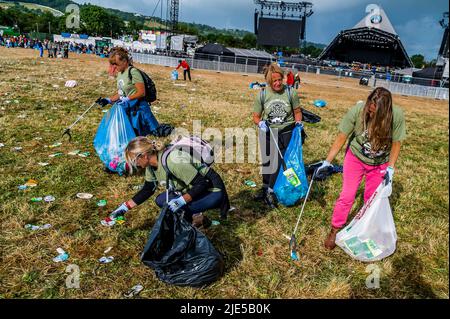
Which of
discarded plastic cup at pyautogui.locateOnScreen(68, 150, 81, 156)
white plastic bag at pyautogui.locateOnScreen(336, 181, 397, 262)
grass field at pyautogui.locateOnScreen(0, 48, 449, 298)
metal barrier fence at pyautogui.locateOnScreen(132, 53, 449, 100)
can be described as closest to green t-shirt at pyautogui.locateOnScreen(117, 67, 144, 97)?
grass field at pyautogui.locateOnScreen(0, 48, 449, 298)

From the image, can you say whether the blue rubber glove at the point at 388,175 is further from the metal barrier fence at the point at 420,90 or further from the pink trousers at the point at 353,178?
the metal barrier fence at the point at 420,90

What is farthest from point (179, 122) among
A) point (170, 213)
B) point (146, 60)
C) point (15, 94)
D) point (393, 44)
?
point (393, 44)

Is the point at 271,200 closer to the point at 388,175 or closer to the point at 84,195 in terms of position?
the point at 388,175

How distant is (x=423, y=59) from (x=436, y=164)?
376ft

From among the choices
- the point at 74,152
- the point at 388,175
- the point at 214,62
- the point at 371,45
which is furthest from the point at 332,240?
the point at 371,45

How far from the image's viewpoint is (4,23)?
93562 mm

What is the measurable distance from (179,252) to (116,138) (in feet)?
9.07

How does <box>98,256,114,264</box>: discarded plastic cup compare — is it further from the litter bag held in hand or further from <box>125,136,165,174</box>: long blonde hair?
the litter bag held in hand

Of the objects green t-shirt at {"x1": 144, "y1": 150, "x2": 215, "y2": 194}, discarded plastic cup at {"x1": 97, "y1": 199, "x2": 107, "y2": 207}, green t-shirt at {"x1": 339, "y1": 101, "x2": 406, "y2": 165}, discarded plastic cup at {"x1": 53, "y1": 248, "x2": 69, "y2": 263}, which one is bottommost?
discarded plastic cup at {"x1": 53, "y1": 248, "x2": 69, "y2": 263}

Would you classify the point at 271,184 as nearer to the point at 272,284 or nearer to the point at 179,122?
the point at 272,284

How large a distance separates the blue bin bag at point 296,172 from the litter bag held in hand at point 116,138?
2231 mm

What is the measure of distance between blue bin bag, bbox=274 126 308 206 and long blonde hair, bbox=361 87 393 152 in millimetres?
1189

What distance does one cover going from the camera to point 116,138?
4.92m

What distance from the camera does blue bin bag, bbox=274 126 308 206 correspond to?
13.9 ft
